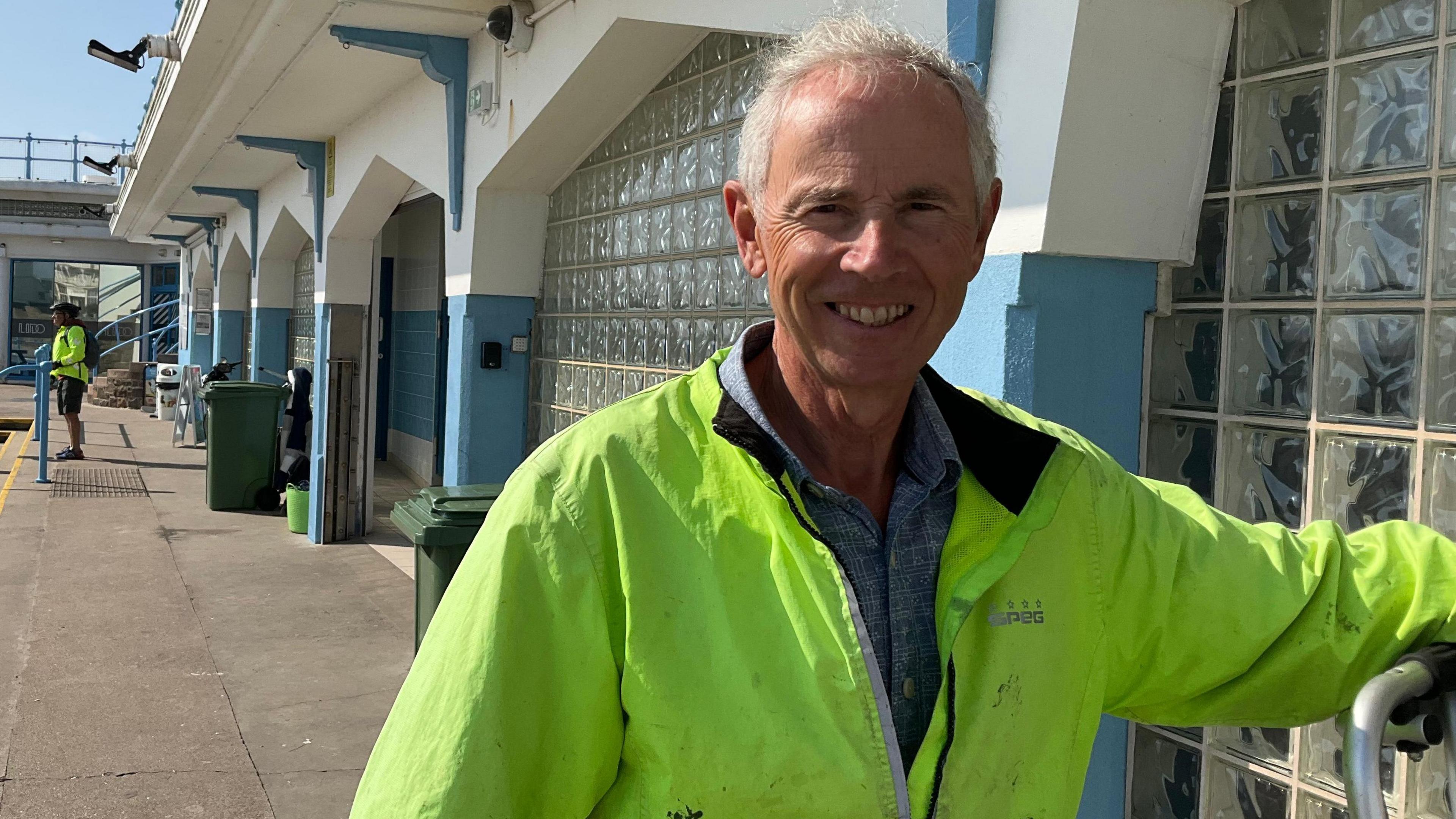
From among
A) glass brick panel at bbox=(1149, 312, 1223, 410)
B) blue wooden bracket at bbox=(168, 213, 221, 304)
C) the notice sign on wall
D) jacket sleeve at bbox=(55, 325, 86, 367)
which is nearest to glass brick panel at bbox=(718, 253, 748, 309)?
glass brick panel at bbox=(1149, 312, 1223, 410)

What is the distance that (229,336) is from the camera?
59.2 ft

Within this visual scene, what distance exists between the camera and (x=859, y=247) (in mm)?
1516

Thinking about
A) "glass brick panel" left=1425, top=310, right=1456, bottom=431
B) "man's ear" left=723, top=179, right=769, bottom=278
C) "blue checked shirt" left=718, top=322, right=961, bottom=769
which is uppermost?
"man's ear" left=723, top=179, right=769, bottom=278

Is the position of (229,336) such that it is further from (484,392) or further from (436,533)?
(436,533)

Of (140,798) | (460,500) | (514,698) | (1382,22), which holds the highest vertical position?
(1382,22)

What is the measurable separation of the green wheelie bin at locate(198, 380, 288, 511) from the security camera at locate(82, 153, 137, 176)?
3.70 m

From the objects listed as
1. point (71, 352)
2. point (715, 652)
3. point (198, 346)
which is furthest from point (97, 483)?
point (715, 652)

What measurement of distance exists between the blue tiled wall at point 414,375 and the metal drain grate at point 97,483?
2.86m

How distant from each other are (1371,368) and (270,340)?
548 inches

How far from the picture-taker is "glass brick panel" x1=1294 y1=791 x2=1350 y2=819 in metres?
2.76

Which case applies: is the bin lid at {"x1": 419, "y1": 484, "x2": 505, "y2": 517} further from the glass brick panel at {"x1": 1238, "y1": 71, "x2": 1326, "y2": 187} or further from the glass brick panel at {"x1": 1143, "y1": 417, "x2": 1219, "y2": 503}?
the glass brick panel at {"x1": 1238, "y1": 71, "x2": 1326, "y2": 187}

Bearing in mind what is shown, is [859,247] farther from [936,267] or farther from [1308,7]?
[1308,7]

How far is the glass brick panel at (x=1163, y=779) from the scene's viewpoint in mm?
3125

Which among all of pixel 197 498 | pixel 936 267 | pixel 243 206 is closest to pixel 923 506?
pixel 936 267
